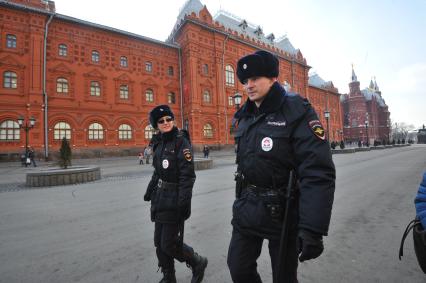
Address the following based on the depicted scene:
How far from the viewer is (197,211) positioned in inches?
208

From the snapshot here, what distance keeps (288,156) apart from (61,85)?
2903cm

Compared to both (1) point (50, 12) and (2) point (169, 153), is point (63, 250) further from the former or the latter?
(1) point (50, 12)

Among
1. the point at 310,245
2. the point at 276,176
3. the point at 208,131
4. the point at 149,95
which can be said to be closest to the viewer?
the point at 310,245

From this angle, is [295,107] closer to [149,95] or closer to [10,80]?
[10,80]

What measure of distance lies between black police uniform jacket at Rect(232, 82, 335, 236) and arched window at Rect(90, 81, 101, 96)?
28714 mm

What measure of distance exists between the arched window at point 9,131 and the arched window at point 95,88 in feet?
24.7

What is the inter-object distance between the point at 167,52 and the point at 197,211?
30324 millimetres

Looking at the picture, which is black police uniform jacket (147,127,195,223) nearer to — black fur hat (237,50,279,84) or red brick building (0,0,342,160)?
black fur hat (237,50,279,84)

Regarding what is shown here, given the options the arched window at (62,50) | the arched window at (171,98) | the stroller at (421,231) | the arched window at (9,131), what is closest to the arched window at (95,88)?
the arched window at (62,50)

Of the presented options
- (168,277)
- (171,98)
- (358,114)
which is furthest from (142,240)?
(358,114)

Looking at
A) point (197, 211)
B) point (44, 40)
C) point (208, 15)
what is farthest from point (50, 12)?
point (197, 211)

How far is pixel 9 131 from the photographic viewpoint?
22297 millimetres

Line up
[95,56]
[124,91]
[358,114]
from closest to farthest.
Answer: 1. [95,56]
2. [124,91]
3. [358,114]

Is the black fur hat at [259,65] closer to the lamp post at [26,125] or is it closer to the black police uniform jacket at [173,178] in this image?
the black police uniform jacket at [173,178]
